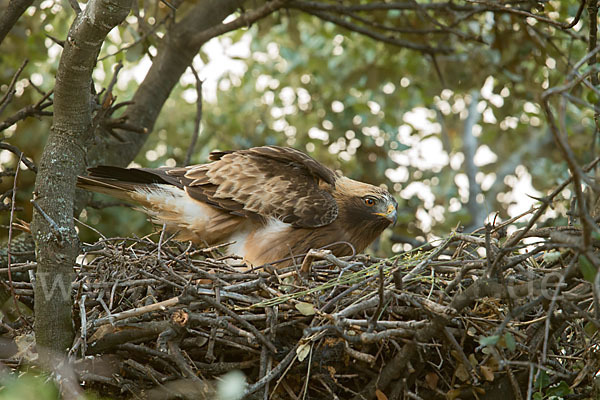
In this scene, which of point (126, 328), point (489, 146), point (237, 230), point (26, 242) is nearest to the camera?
point (126, 328)

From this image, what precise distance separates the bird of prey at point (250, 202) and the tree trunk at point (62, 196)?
171cm

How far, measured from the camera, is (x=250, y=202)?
525 centimetres

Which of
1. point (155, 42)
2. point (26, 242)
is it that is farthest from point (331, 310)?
point (155, 42)

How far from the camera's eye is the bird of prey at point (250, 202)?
5195 mm

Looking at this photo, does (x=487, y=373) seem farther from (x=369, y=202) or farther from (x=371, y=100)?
(x=371, y=100)

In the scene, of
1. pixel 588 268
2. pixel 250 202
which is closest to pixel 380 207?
pixel 250 202

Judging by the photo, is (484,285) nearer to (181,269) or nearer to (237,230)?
(181,269)

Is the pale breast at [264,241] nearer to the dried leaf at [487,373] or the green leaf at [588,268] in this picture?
the dried leaf at [487,373]

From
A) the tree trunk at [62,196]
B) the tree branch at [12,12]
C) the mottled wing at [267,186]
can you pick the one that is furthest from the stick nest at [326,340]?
the tree branch at [12,12]

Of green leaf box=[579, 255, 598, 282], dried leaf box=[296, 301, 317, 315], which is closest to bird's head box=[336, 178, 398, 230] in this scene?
dried leaf box=[296, 301, 317, 315]

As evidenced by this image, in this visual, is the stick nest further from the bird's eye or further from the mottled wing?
the bird's eye

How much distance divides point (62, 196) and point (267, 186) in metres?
2.19

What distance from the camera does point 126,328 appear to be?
344cm

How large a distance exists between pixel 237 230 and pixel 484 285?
2.80 m
